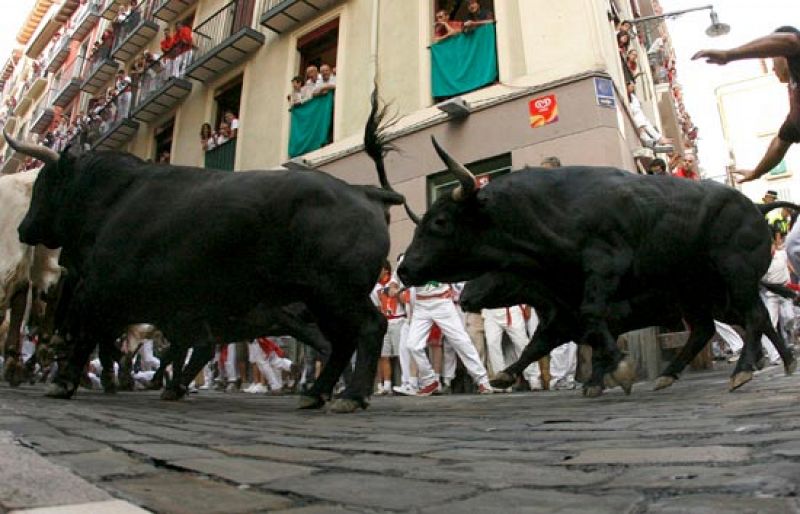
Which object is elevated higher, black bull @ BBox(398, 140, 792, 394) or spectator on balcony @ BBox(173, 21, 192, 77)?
spectator on balcony @ BBox(173, 21, 192, 77)

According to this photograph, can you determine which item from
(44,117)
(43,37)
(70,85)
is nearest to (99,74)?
(70,85)

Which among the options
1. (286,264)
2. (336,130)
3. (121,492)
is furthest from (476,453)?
(336,130)

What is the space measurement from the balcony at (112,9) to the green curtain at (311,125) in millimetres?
15974

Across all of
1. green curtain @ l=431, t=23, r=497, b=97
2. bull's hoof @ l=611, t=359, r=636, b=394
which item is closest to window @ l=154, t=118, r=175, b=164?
green curtain @ l=431, t=23, r=497, b=97

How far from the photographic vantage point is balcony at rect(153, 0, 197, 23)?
22.0 metres

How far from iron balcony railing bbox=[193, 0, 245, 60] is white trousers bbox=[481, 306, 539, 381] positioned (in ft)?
42.4

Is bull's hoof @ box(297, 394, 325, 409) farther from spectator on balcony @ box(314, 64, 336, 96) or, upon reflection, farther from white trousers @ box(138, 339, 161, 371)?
spectator on balcony @ box(314, 64, 336, 96)

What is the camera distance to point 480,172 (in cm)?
1208

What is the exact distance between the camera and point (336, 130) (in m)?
14.8

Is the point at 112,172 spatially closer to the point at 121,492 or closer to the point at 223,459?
the point at 223,459

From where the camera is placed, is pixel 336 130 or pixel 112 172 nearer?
pixel 112 172

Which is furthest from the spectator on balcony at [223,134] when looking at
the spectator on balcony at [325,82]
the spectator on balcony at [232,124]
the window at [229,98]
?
the spectator on balcony at [325,82]

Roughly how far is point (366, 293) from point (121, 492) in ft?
11.2

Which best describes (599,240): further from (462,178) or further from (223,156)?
(223,156)
